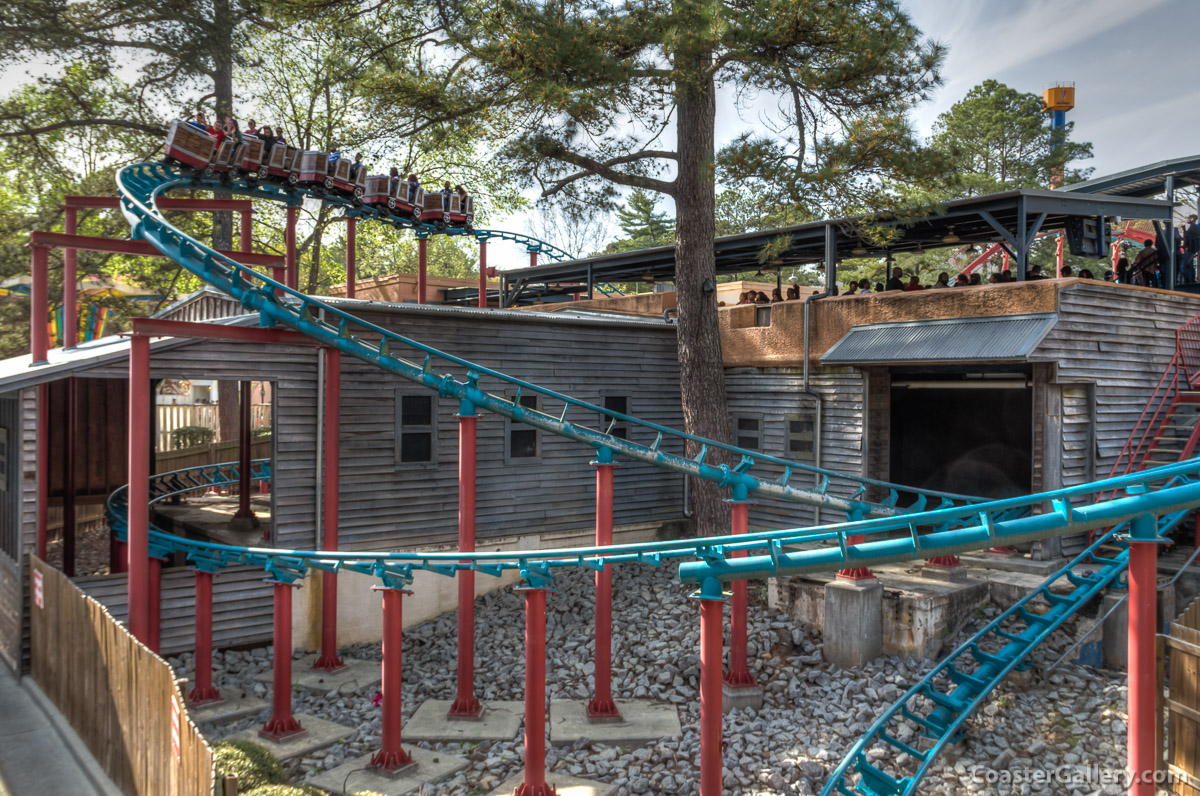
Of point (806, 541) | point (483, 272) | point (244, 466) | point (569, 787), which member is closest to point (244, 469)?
point (244, 466)

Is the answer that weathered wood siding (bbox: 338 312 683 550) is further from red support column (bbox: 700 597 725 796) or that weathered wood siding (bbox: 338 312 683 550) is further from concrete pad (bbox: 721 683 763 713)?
red support column (bbox: 700 597 725 796)

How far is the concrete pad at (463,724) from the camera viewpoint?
9172mm

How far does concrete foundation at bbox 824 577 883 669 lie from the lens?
1030cm

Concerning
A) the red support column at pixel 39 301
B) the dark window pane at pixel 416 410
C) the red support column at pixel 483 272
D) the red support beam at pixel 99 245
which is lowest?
the dark window pane at pixel 416 410

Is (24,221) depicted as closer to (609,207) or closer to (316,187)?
(316,187)

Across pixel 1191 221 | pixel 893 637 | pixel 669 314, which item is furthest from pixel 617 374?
pixel 1191 221

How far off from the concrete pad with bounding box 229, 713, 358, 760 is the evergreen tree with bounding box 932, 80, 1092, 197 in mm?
36566

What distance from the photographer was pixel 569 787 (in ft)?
26.1

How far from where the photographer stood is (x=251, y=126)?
543 inches

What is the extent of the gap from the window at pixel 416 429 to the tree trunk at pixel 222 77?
388 inches

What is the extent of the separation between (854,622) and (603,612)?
10.3 ft

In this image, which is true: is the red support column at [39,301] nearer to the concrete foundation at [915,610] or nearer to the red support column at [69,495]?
the red support column at [69,495]

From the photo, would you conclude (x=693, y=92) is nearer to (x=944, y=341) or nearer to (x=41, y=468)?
(x=944, y=341)

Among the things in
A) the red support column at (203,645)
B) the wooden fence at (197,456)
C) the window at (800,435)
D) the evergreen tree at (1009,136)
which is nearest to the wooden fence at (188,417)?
the wooden fence at (197,456)
